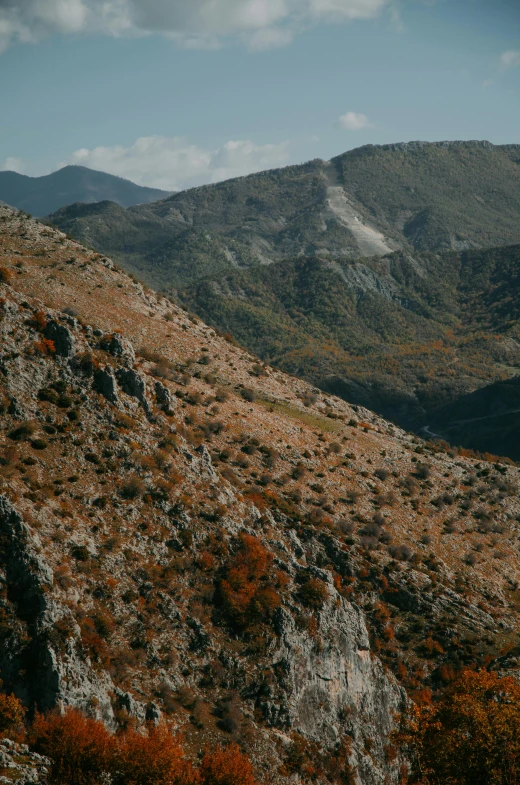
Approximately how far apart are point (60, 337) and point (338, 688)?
3646 centimetres

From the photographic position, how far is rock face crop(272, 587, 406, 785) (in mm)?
46688

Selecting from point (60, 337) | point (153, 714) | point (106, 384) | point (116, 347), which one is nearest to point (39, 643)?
point (153, 714)

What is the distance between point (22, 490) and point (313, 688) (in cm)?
2500

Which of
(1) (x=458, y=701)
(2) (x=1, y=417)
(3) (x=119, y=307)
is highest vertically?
(3) (x=119, y=307)

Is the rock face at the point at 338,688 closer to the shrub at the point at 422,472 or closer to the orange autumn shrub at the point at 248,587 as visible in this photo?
the orange autumn shrub at the point at 248,587

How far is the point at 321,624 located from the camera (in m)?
51.2

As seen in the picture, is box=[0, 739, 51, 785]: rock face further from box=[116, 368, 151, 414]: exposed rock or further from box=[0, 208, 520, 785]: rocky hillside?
box=[116, 368, 151, 414]: exposed rock

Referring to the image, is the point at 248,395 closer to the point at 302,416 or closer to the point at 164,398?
the point at 302,416

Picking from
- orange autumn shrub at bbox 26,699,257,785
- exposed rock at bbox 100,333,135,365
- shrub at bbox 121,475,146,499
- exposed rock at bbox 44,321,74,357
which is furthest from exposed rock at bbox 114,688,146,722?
exposed rock at bbox 100,333,135,365

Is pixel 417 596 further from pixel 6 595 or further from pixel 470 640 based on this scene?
pixel 6 595

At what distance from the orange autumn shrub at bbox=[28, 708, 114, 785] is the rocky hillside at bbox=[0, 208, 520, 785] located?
2.21 m

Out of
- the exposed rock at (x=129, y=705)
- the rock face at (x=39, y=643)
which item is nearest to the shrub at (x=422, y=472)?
the exposed rock at (x=129, y=705)

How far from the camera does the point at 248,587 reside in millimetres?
50438

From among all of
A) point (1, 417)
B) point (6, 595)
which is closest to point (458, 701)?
point (6, 595)
